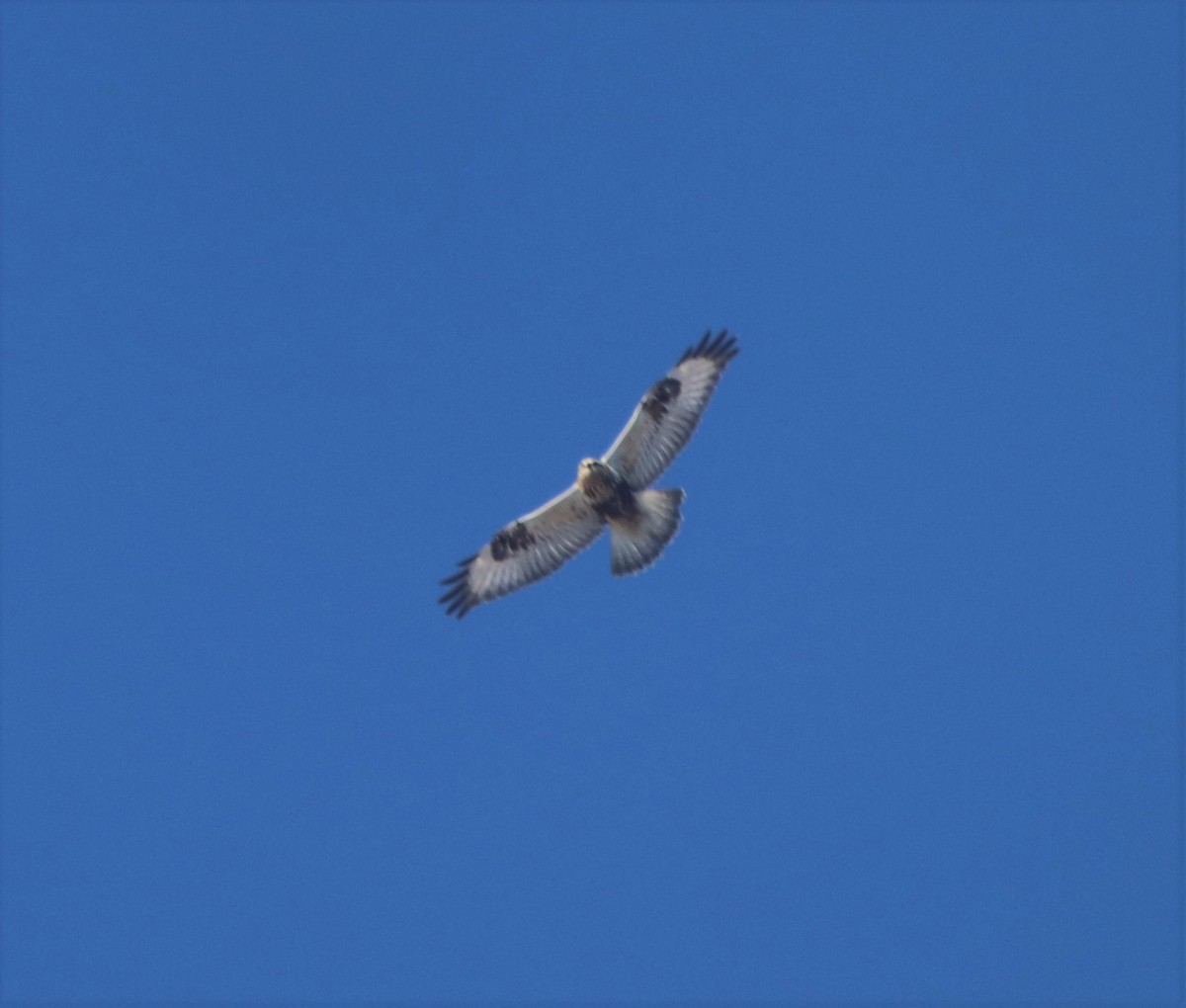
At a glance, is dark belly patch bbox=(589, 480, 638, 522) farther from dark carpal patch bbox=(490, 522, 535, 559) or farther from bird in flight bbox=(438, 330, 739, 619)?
dark carpal patch bbox=(490, 522, 535, 559)

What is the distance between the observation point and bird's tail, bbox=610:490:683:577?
1554cm

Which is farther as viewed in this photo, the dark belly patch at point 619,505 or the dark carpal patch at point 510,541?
the dark carpal patch at point 510,541

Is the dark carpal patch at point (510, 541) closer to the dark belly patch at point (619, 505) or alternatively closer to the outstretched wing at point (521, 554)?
the outstretched wing at point (521, 554)

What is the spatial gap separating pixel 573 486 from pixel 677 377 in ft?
4.23

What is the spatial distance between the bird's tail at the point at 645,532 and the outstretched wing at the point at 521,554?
267 mm

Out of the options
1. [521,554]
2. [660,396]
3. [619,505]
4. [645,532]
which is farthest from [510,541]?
[660,396]

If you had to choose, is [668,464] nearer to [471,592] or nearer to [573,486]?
[573,486]

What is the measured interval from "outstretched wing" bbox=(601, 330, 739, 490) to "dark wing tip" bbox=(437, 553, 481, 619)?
1.65 meters

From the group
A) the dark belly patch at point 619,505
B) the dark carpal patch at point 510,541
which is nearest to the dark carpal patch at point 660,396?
the dark belly patch at point 619,505

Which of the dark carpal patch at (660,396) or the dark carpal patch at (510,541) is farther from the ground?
the dark carpal patch at (660,396)

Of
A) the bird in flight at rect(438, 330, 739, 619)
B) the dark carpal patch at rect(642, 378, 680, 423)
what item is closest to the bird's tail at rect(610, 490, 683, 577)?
the bird in flight at rect(438, 330, 739, 619)

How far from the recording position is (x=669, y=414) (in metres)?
15.6

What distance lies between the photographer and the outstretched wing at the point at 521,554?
15.8m

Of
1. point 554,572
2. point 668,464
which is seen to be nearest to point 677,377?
point 668,464
